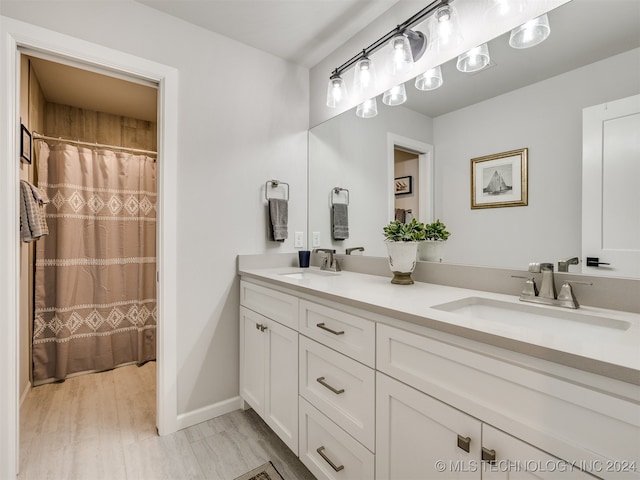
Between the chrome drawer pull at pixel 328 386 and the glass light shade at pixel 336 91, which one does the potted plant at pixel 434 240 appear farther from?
the glass light shade at pixel 336 91

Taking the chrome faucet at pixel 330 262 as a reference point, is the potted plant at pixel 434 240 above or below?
above

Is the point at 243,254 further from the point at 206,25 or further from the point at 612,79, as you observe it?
the point at 612,79

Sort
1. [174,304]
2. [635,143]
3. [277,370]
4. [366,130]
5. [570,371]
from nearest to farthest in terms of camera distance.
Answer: [570,371]
[635,143]
[277,370]
[174,304]
[366,130]

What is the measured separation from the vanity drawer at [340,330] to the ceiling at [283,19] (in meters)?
1.59

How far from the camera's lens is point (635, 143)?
0.96 metres

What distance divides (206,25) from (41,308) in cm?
233

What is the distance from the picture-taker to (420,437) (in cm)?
92

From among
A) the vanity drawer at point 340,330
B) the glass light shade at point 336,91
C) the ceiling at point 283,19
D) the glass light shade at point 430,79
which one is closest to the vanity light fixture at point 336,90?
the glass light shade at point 336,91

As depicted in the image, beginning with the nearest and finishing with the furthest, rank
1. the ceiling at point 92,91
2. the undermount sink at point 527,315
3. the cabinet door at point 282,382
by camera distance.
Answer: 1. the undermount sink at point 527,315
2. the cabinet door at point 282,382
3. the ceiling at point 92,91

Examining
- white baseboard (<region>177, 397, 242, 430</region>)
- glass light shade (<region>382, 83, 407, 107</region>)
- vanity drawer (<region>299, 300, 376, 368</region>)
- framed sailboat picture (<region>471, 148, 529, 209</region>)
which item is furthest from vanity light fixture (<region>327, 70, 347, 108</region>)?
white baseboard (<region>177, 397, 242, 430</region>)

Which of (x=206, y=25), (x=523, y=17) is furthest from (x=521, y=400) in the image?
(x=206, y=25)

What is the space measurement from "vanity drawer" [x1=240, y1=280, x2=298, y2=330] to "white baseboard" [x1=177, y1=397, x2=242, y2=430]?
2.08 feet

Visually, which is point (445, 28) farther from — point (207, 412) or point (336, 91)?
point (207, 412)

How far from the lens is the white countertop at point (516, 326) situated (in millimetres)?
616
